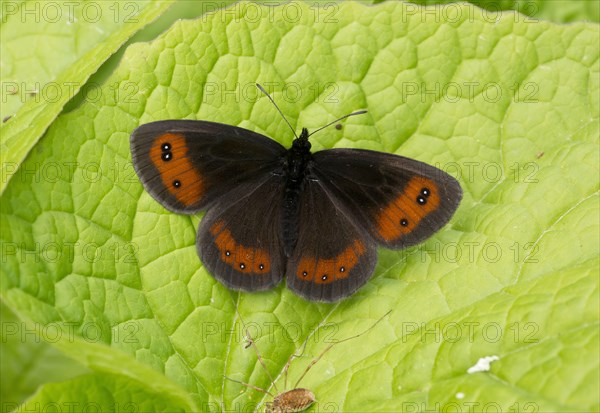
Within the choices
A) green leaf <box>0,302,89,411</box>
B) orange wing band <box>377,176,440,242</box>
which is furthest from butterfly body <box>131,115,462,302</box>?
green leaf <box>0,302,89,411</box>

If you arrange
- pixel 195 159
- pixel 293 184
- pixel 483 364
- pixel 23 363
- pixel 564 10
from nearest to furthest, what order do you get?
pixel 483 364 → pixel 195 159 → pixel 293 184 → pixel 23 363 → pixel 564 10

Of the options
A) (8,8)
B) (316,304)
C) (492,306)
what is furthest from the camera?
(8,8)

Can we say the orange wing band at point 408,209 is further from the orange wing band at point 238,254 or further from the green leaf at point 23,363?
the green leaf at point 23,363

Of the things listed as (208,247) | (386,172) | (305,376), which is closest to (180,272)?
(208,247)

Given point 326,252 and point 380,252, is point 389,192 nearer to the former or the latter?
point 380,252

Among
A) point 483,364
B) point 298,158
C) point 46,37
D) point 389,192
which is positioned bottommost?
point 483,364

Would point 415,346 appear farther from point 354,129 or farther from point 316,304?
point 354,129

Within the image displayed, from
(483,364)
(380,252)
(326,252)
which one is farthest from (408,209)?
(483,364)
